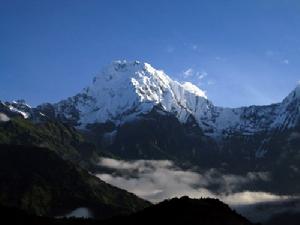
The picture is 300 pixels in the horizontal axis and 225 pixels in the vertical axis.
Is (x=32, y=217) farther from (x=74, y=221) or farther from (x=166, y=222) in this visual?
(x=166, y=222)

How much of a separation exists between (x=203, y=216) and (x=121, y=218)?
16.2 m

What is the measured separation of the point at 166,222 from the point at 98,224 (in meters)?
11.9

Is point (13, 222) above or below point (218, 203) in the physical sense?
below

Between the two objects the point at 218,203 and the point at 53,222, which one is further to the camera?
the point at 218,203

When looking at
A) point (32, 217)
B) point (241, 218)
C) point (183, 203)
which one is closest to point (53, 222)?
point (32, 217)

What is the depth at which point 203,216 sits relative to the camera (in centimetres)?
11781

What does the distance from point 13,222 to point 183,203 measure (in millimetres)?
30879

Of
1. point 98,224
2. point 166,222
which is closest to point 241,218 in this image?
point 166,222

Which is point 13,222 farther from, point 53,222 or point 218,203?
point 218,203

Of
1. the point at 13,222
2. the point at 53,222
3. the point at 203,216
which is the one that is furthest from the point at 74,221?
the point at 203,216

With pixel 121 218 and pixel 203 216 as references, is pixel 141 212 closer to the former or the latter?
pixel 121 218

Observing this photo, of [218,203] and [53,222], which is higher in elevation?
[218,203]

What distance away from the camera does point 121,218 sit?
125438 mm

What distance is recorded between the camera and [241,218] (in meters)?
124
